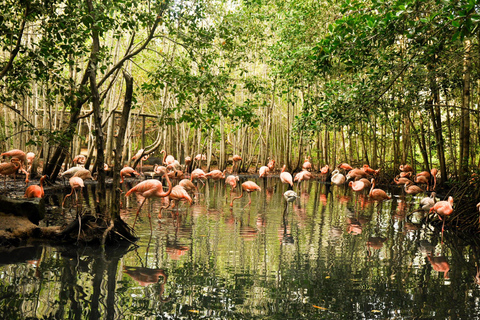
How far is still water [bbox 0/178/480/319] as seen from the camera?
3.88 meters

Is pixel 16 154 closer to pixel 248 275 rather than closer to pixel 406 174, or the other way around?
pixel 248 275

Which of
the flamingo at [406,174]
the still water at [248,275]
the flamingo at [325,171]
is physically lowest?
the still water at [248,275]

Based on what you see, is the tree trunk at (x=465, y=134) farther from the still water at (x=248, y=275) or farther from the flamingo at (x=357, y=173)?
the flamingo at (x=357, y=173)

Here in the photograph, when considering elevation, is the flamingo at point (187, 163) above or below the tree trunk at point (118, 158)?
above

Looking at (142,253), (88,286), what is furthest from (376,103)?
(88,286)

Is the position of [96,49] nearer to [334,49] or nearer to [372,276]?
[334,49]

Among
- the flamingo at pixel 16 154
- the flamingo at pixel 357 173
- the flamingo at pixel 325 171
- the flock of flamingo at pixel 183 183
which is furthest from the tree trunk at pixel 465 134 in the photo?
the flamingo at pixel 16 154

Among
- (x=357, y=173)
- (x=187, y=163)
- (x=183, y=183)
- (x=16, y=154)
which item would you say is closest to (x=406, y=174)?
(x=357, y=173)

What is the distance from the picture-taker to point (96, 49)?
670cm

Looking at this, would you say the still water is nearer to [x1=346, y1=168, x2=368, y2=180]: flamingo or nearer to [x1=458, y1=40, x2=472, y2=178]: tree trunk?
[x1=458, y1=40, x2=472, y2=178]: tree trunk

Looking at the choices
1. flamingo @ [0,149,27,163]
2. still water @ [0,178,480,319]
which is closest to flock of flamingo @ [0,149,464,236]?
flamingo @ [0,149,27,163]

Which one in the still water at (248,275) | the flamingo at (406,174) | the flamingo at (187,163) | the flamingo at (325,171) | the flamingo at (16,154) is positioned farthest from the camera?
the flamingo at (325,171)

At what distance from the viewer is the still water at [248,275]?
388cm

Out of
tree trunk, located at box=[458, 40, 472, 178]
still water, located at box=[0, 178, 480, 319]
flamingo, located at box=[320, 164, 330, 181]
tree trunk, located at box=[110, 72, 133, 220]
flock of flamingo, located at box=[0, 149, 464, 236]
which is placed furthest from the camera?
flamingo, located at box=[320, 164, 330, 181]
